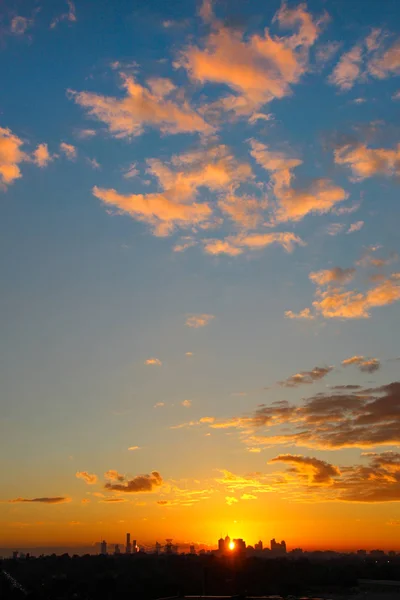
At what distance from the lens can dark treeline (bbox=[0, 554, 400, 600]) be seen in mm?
105125

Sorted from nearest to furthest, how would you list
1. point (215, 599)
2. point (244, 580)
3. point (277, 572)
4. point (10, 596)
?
point (215, 599) < point (10, 596) < point (244, 580) < point (277, 572)

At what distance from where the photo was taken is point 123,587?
116 m

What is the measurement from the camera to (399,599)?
64000mm

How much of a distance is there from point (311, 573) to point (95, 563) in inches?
2488

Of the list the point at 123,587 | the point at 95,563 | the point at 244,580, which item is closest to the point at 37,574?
the point at 95,563

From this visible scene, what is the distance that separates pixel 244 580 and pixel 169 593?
2970 cm

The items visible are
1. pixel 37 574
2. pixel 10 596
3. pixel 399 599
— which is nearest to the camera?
pixel 399 599

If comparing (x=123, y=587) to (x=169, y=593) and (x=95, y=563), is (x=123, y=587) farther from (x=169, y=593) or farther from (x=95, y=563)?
(x=95, y=563)

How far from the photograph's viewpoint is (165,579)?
12388 centimetres

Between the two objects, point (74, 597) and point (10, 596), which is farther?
point (10, 596)

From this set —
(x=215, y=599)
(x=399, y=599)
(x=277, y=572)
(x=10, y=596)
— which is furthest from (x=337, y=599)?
(x=277, y=572)

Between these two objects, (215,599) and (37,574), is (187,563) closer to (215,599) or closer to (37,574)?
(37,574)

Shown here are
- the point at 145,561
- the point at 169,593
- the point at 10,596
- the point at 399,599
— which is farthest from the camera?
the point at 145,561

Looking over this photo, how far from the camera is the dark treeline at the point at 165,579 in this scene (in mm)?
105125
